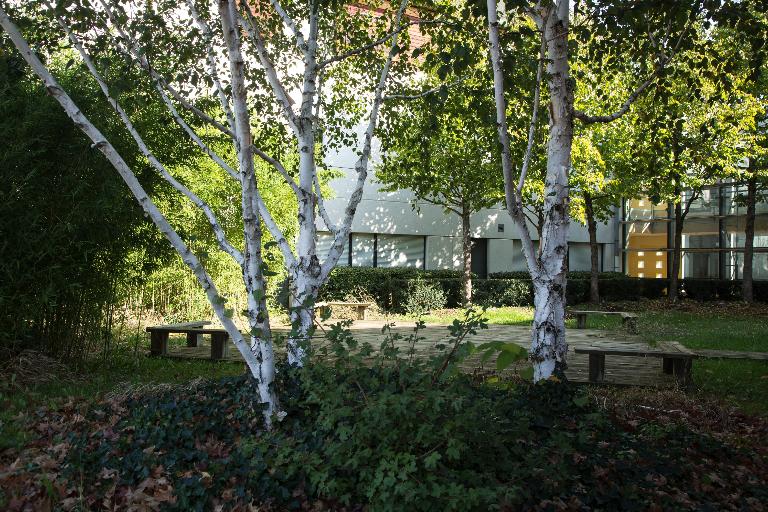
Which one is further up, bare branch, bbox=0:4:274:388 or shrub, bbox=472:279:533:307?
bare branch, bbox=0:4:274:388

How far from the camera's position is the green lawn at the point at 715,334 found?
295 inches

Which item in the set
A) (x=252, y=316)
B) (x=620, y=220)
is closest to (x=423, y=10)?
(x=252, y=316)

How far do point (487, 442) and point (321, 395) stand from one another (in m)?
0.96

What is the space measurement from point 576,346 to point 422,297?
7.49 m

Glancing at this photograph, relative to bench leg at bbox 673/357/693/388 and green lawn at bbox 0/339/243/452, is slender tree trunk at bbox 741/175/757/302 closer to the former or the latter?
bench leg at bbox 673/357/693/388

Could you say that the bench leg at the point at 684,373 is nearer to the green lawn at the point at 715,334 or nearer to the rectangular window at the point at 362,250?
the green lawn at the point at 715,334

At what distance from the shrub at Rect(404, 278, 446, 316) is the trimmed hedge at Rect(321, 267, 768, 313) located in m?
0.12

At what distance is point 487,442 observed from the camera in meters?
3.48

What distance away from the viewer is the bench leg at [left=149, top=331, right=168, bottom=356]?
9758 mm

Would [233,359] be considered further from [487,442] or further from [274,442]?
[487,442]

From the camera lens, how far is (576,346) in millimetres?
11047

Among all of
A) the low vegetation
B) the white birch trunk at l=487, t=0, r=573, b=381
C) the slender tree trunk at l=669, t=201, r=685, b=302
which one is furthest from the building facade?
the low vegetation

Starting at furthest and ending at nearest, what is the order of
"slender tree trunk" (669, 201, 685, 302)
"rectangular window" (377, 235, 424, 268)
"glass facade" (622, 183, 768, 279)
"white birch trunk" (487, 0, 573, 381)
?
1. "glass facade" (622, 183, 768, 279)
2. "rectangular window" (377, 235, 424, 268)
3. "slender tree trunk" (669, 201, 685, 302)
4. "white birch trunk" (487, 0, 573, 381)

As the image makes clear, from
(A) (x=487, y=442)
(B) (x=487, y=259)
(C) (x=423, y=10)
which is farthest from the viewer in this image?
(B) (x=487, y=259)
